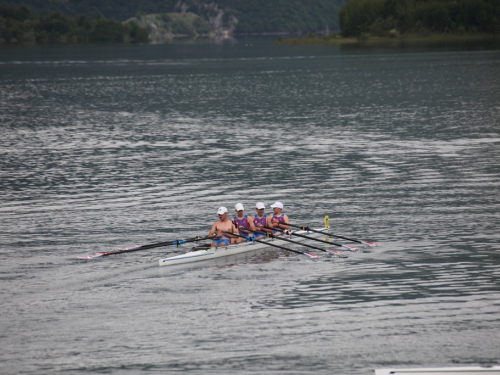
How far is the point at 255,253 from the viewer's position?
30.0 metres

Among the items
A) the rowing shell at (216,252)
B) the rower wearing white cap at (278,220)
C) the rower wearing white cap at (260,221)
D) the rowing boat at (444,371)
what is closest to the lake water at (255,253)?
the rowing shell at (216,252)

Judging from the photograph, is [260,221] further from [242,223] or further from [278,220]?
[242,223]

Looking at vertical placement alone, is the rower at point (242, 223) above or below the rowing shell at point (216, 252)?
above

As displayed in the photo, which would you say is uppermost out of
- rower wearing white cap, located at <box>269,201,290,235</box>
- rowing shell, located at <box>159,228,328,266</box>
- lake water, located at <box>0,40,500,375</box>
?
rower wearing white cap, located at <box>269,201,290,235</box>

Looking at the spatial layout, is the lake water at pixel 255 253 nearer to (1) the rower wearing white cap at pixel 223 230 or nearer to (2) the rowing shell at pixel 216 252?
(2) the rowing shell at pixel 216 252

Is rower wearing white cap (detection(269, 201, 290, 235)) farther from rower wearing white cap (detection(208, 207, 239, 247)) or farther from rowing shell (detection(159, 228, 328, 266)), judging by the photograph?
rower wearing white cap (detection(208, 207, 239, 247))

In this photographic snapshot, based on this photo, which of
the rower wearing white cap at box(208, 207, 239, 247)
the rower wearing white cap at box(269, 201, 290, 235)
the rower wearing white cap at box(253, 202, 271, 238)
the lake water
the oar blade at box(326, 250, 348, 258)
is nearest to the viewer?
the lake water

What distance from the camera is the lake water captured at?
2131 cm

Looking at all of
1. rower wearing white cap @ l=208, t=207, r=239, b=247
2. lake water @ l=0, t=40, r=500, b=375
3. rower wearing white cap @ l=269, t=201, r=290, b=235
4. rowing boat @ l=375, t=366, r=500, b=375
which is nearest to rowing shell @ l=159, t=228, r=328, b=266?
lake water @ l=0, t=40, r=500, b=375

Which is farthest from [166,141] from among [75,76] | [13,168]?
[75,76]

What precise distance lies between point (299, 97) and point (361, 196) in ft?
198

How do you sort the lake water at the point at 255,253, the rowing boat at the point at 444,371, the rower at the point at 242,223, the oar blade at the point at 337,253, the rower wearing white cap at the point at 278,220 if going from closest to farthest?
the rowing boat at the point at 444,371, the lake water at the point at 255,253, the oar blade at the point at 337,253, the rower at the point at 242,223, the rower wearing white cap at the point at 278,220

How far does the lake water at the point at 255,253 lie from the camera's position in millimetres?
21312

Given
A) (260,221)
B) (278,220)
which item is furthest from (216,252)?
(278,220)
